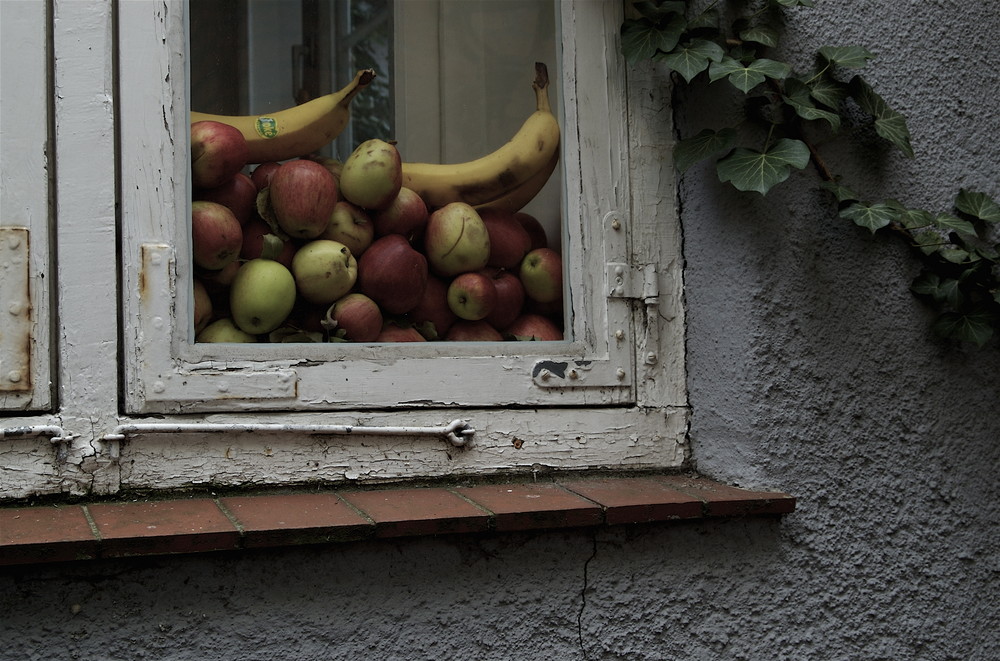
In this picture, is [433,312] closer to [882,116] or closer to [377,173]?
[377,173]

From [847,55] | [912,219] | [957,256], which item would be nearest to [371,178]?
[847,55]

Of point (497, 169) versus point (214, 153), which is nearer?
point (214, 153)

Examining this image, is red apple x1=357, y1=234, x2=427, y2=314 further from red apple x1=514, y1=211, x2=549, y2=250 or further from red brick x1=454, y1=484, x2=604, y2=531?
red brick x1=454, y1=484, x2=604, y2=531

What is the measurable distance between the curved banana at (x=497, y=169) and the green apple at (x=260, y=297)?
0.39 m

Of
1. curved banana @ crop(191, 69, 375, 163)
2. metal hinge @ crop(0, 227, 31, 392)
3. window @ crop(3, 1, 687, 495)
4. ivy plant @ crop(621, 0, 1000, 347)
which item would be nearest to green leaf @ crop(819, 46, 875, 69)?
ivy plant @ crop(621, 0, 1000, 347)

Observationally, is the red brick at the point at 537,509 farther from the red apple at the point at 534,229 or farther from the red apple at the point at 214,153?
the red apple at the point at 214,153

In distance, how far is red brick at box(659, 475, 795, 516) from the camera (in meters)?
1.62

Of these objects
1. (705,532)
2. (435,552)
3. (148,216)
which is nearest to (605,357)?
(705,532)

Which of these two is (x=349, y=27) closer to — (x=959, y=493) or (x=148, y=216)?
(x=148, y=216)

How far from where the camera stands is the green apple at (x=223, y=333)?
1626mm

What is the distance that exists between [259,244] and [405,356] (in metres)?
0.38

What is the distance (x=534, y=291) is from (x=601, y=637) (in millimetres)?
731

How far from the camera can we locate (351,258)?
70.0 inches

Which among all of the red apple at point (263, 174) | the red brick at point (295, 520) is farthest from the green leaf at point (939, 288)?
the red apple at point (263, 174)
